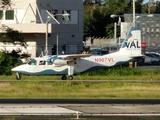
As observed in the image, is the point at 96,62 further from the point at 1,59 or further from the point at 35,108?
the point at 35,108

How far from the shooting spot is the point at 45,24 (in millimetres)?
57062

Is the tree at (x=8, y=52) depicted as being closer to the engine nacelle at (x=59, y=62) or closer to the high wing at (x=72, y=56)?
the engine nacelle at (x=59, y=62)

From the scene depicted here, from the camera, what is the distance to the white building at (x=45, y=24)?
5741 centimetres

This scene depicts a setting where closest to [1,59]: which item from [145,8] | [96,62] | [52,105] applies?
[96,62]

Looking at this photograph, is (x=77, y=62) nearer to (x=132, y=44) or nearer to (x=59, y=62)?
(x=59, y=62)

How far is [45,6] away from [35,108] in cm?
4411

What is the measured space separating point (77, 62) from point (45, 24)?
15.2 meters

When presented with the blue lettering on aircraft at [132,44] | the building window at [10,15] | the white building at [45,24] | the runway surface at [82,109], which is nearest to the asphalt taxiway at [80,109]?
the runway surface at [82,109]

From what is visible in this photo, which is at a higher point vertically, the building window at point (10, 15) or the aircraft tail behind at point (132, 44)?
the building window at point (10, 15)

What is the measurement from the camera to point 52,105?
73.0 ft

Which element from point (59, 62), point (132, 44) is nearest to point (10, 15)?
point (132, 44)

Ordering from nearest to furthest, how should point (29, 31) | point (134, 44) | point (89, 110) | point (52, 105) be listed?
point (89, 110) → point (52, 105) → point (134, 44) → point (29, 31)

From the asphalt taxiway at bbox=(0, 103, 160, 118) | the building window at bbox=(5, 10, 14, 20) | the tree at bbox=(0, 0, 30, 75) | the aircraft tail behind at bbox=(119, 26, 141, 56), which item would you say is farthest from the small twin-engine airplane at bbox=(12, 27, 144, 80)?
the building window at bbox=(5, 10, 14, 20)

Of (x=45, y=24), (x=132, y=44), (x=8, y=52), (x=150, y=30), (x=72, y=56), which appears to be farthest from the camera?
(x=150, y=30)
